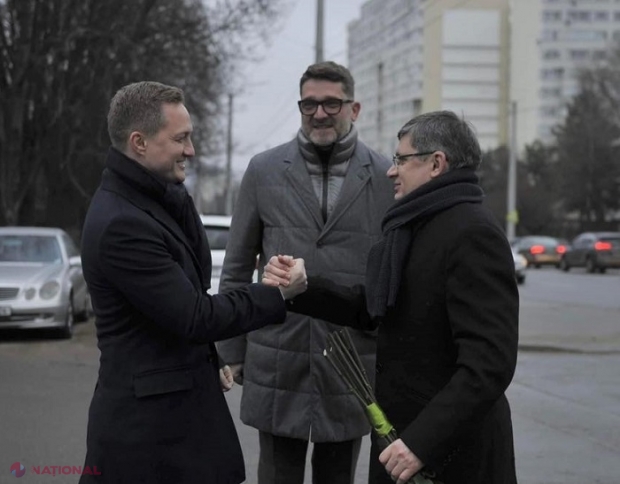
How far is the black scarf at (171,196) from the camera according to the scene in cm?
310

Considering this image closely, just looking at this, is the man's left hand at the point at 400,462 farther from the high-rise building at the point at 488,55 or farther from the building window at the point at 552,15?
the building window at the point at 552,15

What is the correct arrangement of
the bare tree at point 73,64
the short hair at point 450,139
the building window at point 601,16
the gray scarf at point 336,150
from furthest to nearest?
the building window at point 601,16 → the bare tree at point 73,64 → the gray scarf at point 336,150 → the short hair at point 450,139

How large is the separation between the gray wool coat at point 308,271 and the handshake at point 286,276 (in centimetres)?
77

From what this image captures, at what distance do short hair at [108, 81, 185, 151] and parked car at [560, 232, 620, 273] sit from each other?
125ft

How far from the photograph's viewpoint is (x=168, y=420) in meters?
3.03

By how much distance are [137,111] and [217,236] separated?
10.5m

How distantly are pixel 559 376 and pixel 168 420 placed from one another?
873cm

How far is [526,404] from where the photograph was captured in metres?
9.38

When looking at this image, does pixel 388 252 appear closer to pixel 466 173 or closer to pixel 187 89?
pixel 466 173

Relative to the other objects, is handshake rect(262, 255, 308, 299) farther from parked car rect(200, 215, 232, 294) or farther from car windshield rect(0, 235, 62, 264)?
car windshield rect(0, 235, 62, 264)

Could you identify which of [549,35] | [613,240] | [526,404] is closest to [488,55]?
[549,35]

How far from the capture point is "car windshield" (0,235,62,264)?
1492cm

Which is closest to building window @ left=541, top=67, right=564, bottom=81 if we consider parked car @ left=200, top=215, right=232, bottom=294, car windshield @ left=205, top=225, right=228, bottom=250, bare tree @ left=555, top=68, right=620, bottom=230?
bare tree @ left=555, top=68, right=620, bottom=230

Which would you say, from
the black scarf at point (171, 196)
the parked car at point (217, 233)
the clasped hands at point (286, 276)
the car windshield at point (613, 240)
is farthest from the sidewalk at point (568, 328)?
the car windshield at point (613, 240)
